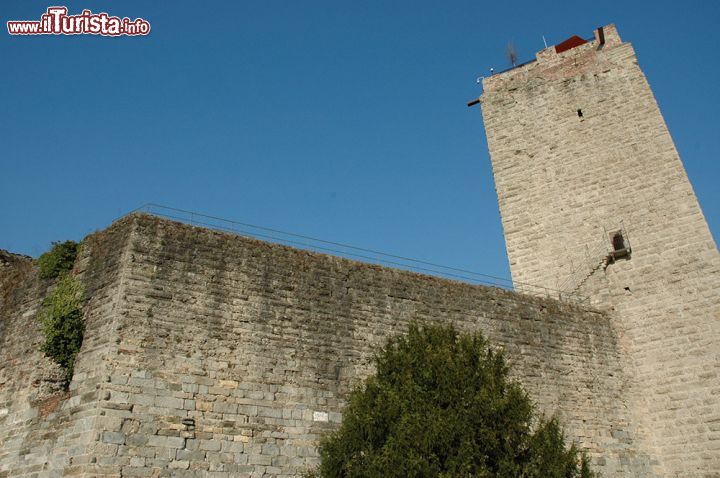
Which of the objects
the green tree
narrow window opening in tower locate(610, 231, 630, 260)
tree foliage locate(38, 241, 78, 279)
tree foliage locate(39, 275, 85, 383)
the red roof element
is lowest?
the green tree

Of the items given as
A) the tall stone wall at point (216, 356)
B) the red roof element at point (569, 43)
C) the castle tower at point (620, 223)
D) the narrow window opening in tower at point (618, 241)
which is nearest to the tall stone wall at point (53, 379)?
the tall stone wall at point (216, 356)

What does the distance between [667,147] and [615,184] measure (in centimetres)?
150

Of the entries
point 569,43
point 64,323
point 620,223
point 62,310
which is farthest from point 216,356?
point 569,43

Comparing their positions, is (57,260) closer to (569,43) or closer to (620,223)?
(620,223)

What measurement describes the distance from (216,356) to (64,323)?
2548mm

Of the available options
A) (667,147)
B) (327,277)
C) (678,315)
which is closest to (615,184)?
(667,147)

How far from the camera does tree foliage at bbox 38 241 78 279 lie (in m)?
11.7

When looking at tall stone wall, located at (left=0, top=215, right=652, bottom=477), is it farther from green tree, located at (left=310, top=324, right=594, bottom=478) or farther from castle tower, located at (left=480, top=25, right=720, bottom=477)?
castle tower, located at (left=480, top=25, right=720, bottom=477)

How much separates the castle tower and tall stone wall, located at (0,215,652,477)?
162 centimetres

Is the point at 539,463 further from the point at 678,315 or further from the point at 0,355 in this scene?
the point at 0,355

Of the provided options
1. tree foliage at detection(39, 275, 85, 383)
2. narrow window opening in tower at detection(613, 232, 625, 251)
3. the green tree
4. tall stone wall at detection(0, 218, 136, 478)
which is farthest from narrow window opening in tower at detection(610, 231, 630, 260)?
tree foliage at detection(39, 275, 85, 383)

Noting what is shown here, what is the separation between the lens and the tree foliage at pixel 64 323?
34.6ft

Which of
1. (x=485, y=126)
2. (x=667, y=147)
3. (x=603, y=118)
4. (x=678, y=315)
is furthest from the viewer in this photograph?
(x=485, y=126)

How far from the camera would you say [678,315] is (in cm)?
1493
